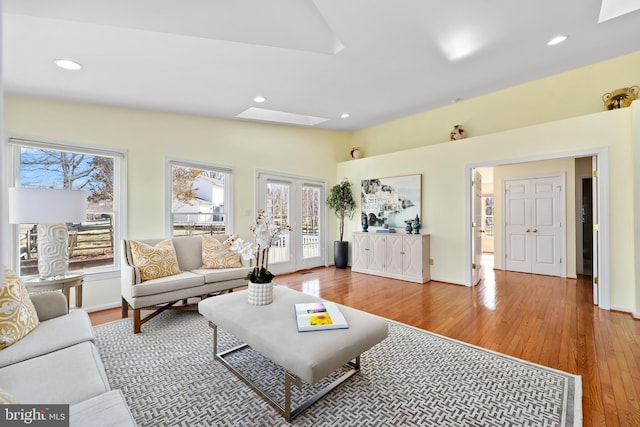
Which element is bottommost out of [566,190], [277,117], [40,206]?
[40,206]

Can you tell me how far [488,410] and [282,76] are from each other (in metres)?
3.57

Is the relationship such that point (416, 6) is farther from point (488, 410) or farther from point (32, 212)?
point (32, 212)

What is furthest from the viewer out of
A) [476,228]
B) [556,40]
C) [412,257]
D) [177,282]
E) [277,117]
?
[277,117]

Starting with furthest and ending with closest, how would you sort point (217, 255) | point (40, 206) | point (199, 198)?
point (199, 198), point (217, 255), point (40, 206)

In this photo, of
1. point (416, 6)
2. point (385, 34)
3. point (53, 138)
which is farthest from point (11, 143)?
point (416, 6)

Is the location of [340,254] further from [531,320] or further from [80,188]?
[80,188]

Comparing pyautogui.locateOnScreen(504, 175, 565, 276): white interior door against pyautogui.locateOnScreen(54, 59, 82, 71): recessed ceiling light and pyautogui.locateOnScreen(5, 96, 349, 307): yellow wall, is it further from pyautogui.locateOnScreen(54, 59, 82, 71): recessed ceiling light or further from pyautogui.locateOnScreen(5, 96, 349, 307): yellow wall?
pyautogui.locateOnScreen(54, 59, 82, 71): recessed ceiling light

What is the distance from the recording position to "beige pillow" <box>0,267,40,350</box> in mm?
1834

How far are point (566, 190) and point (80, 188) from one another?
299 inches

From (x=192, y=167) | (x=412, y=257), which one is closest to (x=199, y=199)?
(x=192, y=167)

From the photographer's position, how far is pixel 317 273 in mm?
5785

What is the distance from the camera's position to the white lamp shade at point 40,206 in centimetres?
261

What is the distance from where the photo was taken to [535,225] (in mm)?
5656

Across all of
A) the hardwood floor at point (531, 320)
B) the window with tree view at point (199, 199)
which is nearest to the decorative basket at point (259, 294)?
the hardwood floor at point (531, 320)
